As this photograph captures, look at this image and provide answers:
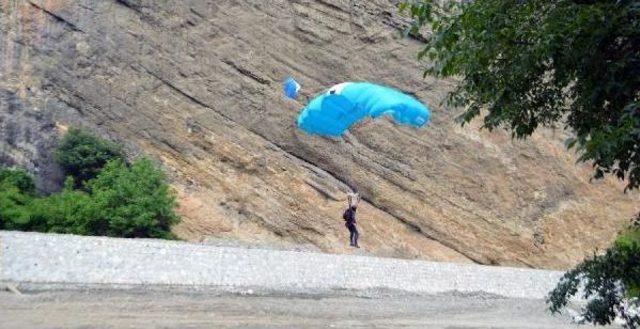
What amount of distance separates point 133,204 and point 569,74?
1169 centimetres

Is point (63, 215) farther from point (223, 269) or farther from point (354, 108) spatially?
point (354, 108)

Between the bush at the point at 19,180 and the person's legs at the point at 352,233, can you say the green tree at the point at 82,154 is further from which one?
the person's legs at the point at 352,233

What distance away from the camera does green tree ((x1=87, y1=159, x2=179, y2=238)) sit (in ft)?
47.8

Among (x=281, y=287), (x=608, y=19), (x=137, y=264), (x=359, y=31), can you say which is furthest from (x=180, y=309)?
(x=359, y=31)

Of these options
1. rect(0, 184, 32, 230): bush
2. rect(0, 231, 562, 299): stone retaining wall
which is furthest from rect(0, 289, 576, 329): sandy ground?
rect(0, 184, 32, 230): bush

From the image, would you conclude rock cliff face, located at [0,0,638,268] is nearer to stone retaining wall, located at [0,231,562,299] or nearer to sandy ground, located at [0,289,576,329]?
stone retaining wall, located at [0,231,562,299]

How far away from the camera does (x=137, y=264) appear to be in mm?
11656

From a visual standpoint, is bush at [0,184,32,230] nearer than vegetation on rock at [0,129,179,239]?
Yes

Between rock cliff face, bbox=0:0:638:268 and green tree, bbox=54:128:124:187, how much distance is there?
53cm

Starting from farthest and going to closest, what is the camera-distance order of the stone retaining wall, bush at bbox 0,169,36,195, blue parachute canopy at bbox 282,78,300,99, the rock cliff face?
1. blue parachute canopy at bbox 282,78,300,99
2. the rock cliff face
3. bush at bbox 0,169,36,195
4. the stone retaining wall

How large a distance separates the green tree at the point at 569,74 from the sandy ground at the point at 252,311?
19.7 feet

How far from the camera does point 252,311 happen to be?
36.2 feet

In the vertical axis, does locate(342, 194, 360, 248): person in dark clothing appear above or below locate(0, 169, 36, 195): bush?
above

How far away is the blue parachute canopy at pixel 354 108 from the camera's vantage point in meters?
15.0
